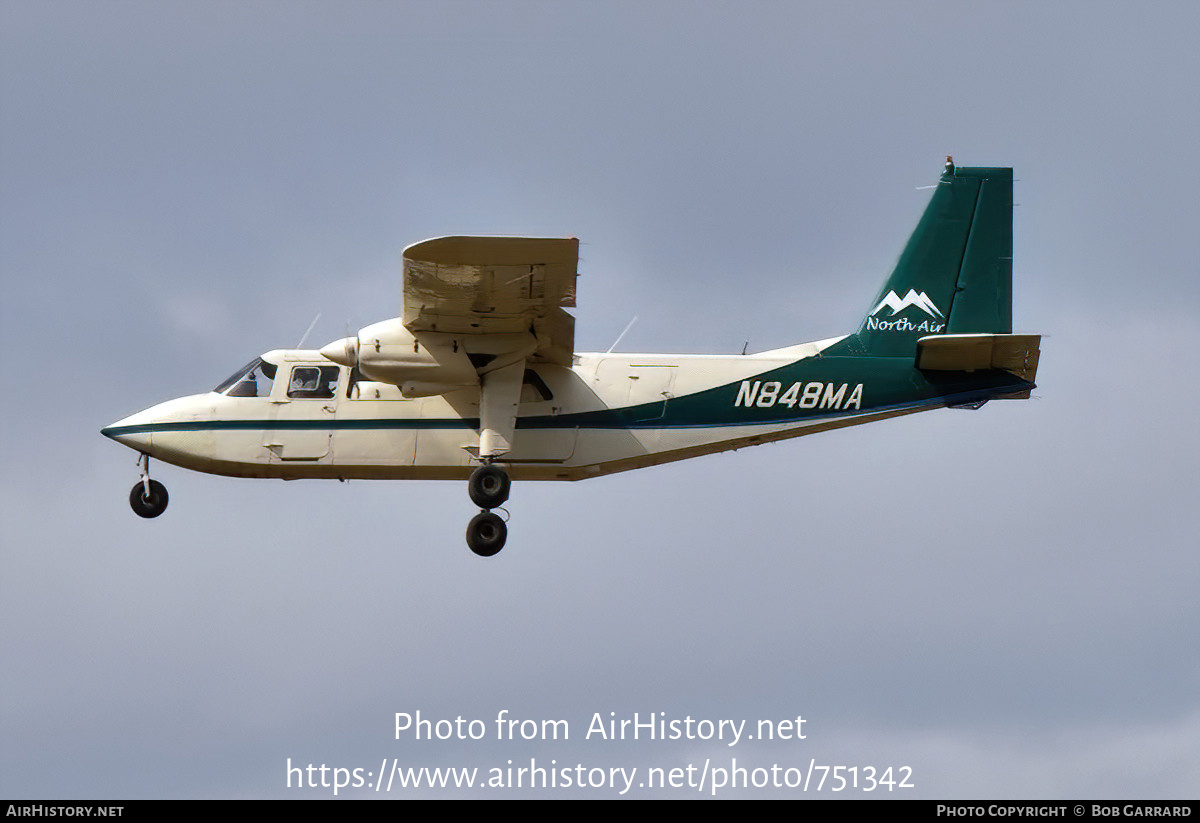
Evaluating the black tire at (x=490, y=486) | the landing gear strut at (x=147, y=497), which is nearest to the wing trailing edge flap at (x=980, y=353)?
the black tire at (x=490, y=486)

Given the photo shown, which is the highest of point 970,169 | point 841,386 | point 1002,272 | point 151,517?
point 970,169

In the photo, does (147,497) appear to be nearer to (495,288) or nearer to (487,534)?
(487,534)

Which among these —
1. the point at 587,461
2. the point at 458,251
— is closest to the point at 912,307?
the point at 587,461

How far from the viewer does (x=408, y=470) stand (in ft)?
74.2

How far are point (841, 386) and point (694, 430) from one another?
2.02 meters

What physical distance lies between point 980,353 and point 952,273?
4.88 feet

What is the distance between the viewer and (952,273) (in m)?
23.4

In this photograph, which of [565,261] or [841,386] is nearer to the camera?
[565,261]

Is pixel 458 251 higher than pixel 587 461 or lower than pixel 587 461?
higher

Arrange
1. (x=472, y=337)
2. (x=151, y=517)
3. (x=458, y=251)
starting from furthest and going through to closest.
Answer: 1. (x=151, y=517)
2. (x=472, y=337)
3. (x=458, y=251)

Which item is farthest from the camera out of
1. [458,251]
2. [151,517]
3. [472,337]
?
[151,517]

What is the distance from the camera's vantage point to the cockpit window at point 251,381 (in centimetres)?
2286

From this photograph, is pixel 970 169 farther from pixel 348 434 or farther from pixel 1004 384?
pixel 348 434

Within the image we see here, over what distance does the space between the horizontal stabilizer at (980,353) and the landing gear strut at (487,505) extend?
570cm
